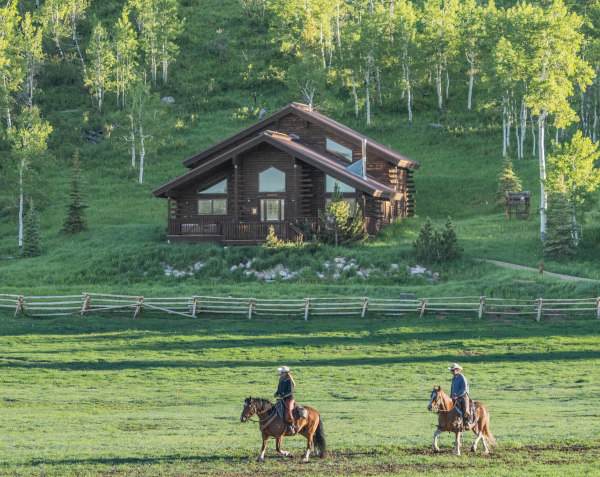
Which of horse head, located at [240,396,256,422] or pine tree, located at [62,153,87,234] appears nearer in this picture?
horse head, located at [240,396,256,422]

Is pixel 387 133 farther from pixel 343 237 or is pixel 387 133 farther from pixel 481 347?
pixel 481 347

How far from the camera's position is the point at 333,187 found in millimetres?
52469

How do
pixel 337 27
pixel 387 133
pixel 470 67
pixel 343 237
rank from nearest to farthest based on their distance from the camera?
1. pixel 343 237
2. pixel 387 133
3. pixel 470 67
4. pixel 337 27

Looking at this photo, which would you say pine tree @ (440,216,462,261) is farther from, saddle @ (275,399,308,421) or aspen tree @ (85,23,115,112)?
aspen tree @ (85,23,115,112)

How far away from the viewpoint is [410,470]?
1634cm

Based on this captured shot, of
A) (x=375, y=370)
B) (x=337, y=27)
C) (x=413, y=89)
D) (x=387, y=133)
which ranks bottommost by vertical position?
(x=375, y=370)

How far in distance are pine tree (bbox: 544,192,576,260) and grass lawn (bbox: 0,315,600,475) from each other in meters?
9.89

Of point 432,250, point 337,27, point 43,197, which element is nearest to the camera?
point 432,250

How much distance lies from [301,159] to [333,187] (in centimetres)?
314

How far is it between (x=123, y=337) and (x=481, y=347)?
14.6m

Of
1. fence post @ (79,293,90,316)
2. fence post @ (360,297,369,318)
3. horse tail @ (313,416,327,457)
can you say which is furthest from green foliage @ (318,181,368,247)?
horse tail @ (313,416,327,457)

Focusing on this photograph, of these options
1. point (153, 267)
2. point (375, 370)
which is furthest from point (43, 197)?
point (375, 370)

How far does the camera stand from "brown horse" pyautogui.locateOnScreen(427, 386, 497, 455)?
55.7 feet

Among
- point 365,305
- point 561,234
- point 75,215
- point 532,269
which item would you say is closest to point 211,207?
point 75,215
